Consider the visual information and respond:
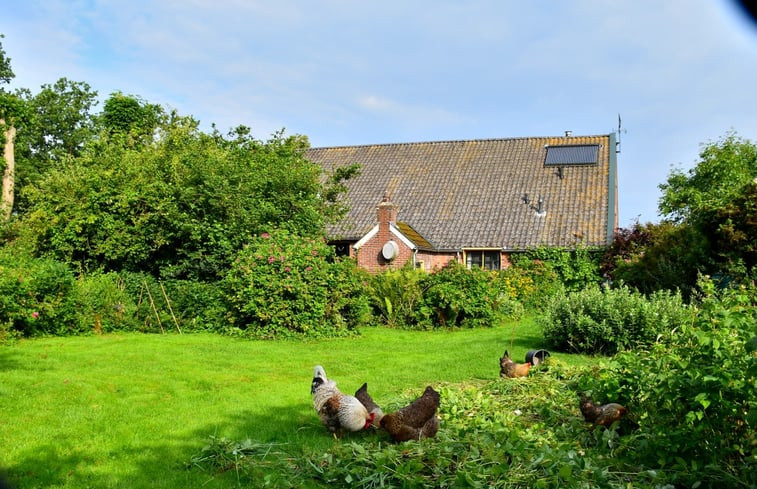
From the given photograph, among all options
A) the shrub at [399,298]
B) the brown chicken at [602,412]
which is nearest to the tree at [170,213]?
the shrub at [399,298]

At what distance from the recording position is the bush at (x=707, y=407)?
4.42 m

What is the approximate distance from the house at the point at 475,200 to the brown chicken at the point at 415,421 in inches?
646

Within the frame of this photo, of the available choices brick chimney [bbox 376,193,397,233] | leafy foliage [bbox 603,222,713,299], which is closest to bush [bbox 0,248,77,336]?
brick chimney [bbox 376,193,397,233]

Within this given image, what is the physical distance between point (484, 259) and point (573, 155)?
7638 mm

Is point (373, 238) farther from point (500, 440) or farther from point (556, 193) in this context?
point (500, 440)

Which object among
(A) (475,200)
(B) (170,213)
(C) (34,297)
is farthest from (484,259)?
(C) (34,297)

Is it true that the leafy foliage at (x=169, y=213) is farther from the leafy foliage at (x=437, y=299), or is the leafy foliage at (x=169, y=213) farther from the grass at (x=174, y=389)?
the grass at (x=174, y=389)

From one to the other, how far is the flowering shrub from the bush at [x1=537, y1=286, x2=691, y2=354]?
18.4 feet

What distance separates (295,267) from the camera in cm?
1557

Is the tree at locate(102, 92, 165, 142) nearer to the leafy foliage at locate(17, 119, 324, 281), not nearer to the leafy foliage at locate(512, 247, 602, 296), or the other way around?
the leafy foliage at locate(17, 119, 324, 281)

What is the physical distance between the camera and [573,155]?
1127 inches

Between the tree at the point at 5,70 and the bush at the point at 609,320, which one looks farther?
the tree at the point at 5,70

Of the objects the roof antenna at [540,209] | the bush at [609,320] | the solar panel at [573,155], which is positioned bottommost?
the bush at [609,320]

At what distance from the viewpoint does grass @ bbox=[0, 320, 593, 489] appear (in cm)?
587
